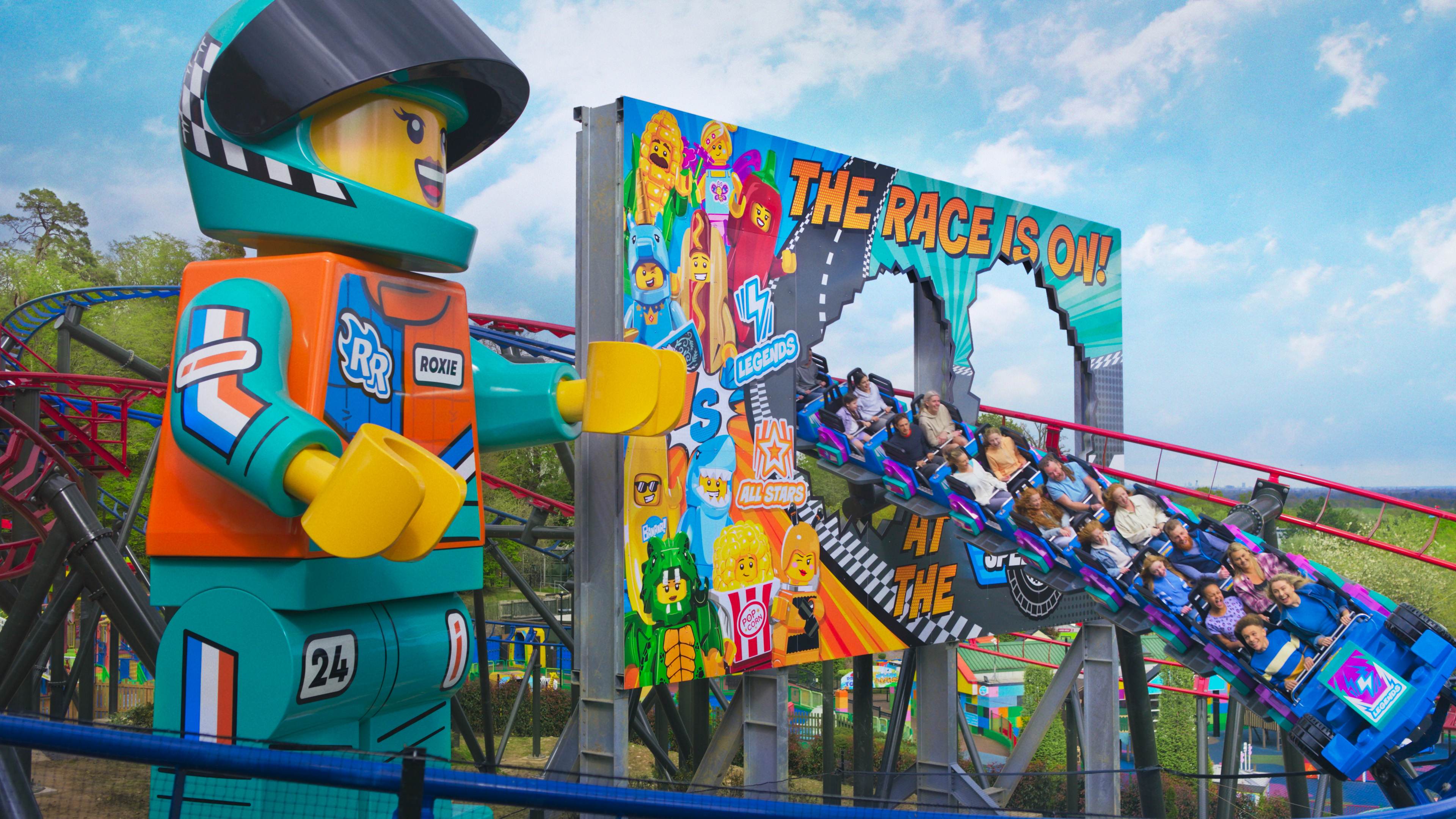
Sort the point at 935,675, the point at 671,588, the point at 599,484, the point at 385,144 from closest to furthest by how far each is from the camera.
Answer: the point at 385,144 → the point at 599,484 → the point at 671,588 → the point at 935,675

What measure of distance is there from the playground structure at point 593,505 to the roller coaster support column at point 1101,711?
25mm

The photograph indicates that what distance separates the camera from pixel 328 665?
2943mm

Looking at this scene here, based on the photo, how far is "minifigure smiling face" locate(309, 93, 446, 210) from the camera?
3.18 metres

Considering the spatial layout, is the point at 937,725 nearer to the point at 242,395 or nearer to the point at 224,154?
the point at 242,395

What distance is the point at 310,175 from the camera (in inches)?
121

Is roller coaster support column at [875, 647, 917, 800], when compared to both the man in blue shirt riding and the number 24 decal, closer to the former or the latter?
the man in blue shirt riding

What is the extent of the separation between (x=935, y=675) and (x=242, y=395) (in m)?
5.01

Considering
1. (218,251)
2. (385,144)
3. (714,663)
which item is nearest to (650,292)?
(385,144)

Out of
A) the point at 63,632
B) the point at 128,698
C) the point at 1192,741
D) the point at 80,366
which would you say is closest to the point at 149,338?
the point at 80,366

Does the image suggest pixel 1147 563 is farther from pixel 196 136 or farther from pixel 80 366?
pixel 80 366

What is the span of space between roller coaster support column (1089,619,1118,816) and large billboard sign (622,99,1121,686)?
81 cm

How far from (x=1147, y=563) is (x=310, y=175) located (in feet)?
14.0

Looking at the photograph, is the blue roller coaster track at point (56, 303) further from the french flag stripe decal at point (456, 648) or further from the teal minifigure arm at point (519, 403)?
the french flag stripe decal at point (456, 648)

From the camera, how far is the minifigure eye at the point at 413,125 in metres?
3.32
